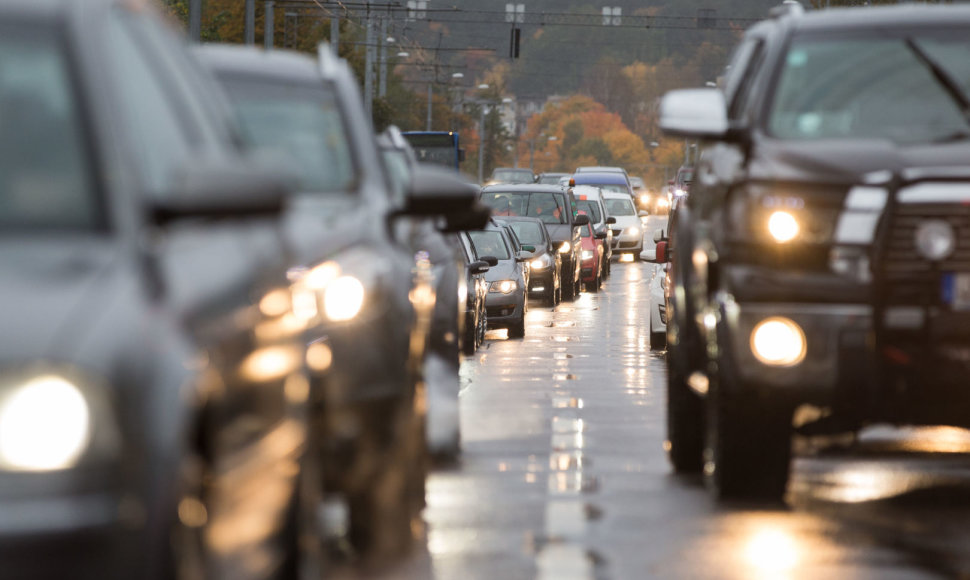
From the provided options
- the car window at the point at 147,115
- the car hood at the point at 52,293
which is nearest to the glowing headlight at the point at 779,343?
the car window at the point at 147,115

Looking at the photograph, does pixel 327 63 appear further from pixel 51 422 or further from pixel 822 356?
pixel 51 422

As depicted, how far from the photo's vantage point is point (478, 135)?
149 meters

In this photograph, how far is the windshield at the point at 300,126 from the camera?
8.62 m

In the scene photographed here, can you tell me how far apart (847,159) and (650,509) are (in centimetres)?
181

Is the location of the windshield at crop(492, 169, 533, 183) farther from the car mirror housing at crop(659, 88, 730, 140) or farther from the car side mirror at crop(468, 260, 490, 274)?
the car mirror housing at crop(659, 88, 730, 140)

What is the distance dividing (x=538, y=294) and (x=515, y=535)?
23.9m

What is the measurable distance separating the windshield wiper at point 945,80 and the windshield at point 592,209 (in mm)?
37024

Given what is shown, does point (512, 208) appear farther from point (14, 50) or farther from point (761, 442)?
point (14, 50)

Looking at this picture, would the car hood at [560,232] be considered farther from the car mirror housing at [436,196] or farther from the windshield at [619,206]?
the car mirror housing at [436,196]

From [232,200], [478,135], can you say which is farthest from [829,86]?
[478,135]

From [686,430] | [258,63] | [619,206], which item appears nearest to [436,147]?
[619,206]

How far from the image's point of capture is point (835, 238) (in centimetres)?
827

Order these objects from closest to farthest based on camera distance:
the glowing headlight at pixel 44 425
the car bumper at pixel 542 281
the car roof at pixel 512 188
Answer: the glowing headlight at pixel 44 425 → the car bumper at pixel 542 281 → the car roof at pixel 512 188

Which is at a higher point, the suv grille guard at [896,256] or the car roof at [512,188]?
the suv grille guard at [896,256]
